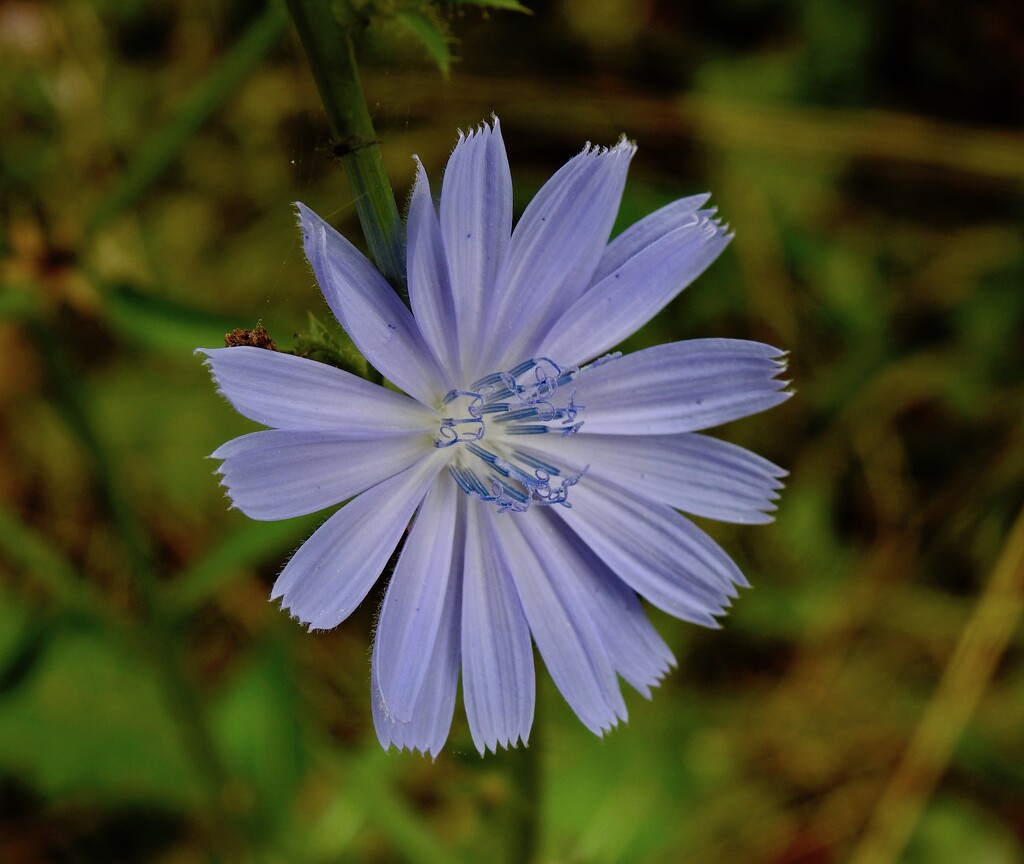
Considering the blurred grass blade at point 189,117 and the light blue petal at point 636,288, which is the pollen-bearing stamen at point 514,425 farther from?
the blurred grass blade at point 189,117

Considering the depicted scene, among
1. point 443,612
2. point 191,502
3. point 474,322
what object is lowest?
point 443,612

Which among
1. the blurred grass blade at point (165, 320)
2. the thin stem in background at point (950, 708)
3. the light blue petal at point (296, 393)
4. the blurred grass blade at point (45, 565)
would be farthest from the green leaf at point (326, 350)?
the thin stem in background at point (950, 708)

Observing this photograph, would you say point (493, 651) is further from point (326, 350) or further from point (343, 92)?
point (343, 92)

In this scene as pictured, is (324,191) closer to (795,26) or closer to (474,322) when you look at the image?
(795,26)

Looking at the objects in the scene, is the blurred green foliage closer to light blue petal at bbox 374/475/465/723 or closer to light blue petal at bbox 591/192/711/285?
light blue petal at bbox 374/475/465/723

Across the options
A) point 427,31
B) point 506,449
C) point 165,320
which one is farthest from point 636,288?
point 165,320

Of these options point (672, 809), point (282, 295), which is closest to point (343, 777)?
point (672, 809)
